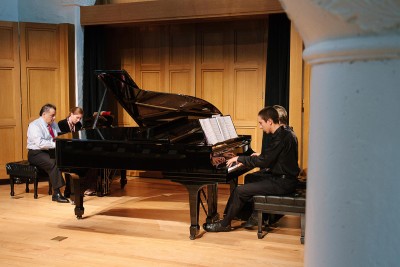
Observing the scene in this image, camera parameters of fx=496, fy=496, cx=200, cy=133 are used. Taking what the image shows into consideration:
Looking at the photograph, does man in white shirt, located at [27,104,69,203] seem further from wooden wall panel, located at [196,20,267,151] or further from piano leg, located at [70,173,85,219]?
wooden wall panel, located at [196,20,267,151]

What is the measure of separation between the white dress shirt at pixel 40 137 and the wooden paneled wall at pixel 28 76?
1.43m

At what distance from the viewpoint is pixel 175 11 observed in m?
7.02

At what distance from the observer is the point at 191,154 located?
177 inches

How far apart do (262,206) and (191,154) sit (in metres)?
0.82

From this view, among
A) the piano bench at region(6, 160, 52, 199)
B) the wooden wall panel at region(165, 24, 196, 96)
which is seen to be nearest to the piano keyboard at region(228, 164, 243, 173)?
the piano bench at region(6, 160, 52, 199)

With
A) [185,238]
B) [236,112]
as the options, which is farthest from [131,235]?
[236,112]

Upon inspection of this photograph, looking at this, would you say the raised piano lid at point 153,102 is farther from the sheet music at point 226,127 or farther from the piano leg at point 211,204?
the piano leg at point 211,204

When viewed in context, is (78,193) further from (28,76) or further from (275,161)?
(28,76)

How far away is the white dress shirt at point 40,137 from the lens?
6301 mm

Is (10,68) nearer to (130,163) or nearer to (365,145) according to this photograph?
(130,163)

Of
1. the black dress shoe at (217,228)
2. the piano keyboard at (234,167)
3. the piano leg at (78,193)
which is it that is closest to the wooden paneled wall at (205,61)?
the black dress shoe at (217,228)

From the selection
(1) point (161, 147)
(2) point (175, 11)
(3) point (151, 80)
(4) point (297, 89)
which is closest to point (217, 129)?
(1) point (161, 147)

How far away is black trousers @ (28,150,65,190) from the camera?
6309 mm

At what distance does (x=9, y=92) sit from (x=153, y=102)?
10.6 feet
